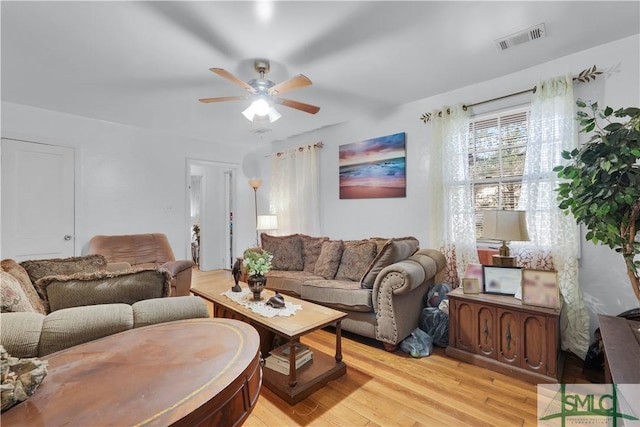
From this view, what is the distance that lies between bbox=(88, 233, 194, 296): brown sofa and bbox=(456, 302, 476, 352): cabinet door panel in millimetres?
2964

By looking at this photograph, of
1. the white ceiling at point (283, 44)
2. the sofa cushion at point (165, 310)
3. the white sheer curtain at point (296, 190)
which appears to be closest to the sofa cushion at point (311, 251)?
the white sheer curtain at point (296, 190)

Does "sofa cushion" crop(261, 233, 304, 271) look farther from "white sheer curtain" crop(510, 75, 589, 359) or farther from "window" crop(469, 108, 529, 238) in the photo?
"white sheer curtain" crop(510, 75, 589, 359)

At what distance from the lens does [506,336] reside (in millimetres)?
2268

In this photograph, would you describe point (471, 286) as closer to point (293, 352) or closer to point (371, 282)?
point (371, 282)

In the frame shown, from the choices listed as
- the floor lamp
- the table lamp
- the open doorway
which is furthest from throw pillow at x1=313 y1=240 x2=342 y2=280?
the open doorway

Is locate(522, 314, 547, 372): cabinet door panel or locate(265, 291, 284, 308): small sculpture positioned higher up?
locate(265, 291, 284, 308): small sculpture

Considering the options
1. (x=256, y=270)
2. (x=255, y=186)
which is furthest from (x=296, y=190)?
(x=256, y=270)

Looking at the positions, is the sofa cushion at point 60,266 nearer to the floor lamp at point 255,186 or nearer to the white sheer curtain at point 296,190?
the white sheer curtain at point 296,190

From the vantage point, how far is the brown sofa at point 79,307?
1147 mm

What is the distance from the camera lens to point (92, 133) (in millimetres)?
4129

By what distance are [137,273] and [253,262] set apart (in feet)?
A: 3.17

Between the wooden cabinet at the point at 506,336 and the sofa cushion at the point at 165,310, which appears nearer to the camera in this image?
the sofa cushion at the point at 165,310

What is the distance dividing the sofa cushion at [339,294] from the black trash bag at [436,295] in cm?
67

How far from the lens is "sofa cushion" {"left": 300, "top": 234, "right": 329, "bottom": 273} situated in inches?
153
